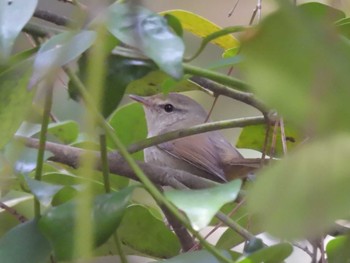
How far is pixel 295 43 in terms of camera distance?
0.76 ft

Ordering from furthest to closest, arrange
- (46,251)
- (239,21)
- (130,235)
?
(239,21) < (130,235) < (46,251)

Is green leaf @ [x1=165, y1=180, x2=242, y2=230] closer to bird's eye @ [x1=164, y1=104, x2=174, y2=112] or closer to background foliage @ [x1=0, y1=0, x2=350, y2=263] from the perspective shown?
background foliage @ [x1=0, y1=0, x2=350, y2=263]

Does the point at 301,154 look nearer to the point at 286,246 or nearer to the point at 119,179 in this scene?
the point at 286,246

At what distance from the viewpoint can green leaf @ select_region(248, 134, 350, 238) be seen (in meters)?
0.22

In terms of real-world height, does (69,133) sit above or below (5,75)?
below

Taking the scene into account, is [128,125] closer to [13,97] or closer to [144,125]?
[144,125]

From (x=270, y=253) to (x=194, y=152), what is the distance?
140 cm

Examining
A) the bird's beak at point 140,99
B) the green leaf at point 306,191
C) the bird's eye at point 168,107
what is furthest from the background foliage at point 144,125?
the bird's eye at point 168,107

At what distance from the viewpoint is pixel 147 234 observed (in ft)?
2.49

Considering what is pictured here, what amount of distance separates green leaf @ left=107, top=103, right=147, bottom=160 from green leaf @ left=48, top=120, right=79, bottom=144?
6 cm

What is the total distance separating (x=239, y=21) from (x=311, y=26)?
1.03 metres

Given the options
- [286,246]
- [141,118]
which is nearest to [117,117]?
[141,118]

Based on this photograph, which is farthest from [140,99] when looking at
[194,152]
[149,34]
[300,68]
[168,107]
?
[300,68]

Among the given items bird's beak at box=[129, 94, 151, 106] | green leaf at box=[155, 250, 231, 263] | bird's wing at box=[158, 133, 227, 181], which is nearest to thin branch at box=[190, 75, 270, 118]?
green leaf at box=[155, 250, 231, 263]
